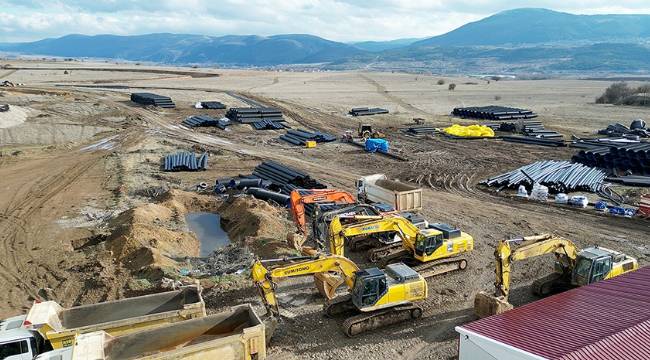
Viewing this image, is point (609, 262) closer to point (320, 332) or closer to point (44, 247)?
point (320, 332)

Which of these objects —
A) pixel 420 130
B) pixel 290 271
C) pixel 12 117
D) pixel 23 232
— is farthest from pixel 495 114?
pixel 12 117

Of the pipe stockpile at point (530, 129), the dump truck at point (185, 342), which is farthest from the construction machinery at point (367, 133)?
the dump truck at point (185, 342)

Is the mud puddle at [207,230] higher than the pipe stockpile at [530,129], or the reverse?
the pipe stockpile at [530,129]

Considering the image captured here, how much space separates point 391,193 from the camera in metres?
22.2

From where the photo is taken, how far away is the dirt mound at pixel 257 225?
19.2m

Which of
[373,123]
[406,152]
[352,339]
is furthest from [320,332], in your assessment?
[373,123]

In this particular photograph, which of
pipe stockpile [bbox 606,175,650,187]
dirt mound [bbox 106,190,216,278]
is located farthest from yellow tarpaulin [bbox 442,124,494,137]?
dirt mound [bbox 106,190,216,278]

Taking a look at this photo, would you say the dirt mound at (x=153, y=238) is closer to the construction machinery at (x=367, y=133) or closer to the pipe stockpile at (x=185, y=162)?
the pipe stockpile at (x=185, y=162)

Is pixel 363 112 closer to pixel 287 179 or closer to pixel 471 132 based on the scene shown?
pixel 471 132

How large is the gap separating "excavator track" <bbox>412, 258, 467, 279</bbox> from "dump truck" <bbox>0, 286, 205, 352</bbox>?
8.24 meters

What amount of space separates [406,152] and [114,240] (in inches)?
1023

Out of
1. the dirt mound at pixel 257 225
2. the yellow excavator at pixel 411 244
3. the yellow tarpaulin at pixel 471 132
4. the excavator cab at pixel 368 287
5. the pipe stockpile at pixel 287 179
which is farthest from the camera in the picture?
the yellow tarpaulin at pixel 471 132

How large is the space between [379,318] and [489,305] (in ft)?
10.8

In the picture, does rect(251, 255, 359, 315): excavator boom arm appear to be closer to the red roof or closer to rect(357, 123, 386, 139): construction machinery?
the red roof
